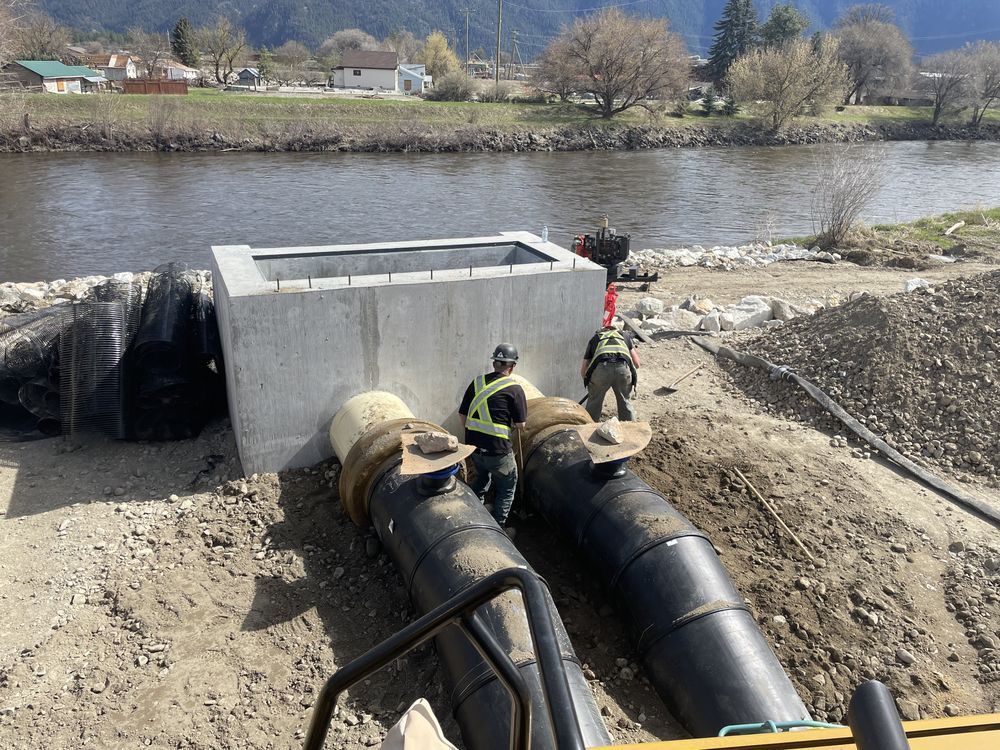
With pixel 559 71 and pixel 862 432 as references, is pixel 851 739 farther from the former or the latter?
pixel 559 71

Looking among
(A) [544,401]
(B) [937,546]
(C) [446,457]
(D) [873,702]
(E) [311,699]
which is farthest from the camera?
(A) [544,401]

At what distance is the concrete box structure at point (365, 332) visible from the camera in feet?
23.9

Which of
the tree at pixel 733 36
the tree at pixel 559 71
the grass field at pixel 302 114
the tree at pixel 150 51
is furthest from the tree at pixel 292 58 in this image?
the tree at pixel 733 36

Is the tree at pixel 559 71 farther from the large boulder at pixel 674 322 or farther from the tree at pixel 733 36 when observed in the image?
the large boulder at pixel 674 322

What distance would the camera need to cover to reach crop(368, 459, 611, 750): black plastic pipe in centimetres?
452

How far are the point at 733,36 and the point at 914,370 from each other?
77522 millimetres

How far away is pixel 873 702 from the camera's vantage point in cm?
148

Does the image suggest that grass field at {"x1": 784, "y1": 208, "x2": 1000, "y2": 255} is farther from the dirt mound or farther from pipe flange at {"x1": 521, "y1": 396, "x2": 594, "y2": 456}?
pipe flange at {"x1": 521, "y1": 396, "x2": 594, "y2": 456}

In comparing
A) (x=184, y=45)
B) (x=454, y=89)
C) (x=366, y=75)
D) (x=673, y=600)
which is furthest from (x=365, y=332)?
(x=184, y=45)

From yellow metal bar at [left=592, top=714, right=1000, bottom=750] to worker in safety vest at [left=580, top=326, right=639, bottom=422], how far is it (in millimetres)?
6156

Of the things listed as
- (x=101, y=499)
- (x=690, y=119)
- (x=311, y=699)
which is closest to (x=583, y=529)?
(x=311, y=699)

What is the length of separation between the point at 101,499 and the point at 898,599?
7.27m

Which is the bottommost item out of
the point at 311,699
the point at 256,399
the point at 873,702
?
the point at 311,699

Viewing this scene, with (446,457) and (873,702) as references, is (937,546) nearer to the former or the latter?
(446,457)
